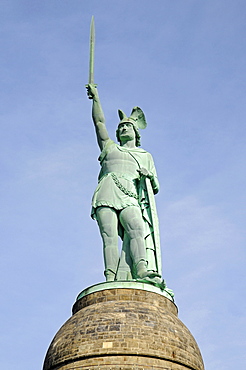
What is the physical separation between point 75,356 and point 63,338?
2.22 feet

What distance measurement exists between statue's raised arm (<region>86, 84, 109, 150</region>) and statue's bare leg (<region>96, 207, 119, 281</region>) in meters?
2.21

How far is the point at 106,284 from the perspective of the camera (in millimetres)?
13484

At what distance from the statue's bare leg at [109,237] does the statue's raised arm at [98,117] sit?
87.1 inches

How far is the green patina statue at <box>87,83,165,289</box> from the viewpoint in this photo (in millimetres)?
14430

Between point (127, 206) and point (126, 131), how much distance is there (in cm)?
254

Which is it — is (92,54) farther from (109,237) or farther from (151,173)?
(109,237)

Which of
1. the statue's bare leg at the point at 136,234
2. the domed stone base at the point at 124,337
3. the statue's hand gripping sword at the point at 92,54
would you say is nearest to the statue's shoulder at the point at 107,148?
the statue's hand gripping sword at the point at 92,54

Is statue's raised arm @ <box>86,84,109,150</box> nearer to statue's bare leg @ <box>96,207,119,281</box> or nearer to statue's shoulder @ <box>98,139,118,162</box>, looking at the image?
statue's shoulder @ <box>98,139,118,162</box>

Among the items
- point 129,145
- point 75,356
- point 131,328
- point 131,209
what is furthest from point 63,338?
point 129,145

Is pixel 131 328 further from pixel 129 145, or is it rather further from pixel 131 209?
pixel 129 145

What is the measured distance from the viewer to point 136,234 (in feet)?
48.1

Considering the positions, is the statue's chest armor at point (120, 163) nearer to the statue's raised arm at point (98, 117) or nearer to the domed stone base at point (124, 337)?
the statue's raised arm at point (98, 117)

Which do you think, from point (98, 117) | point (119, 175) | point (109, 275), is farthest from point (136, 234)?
point (98, 117)

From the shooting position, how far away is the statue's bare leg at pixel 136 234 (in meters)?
14.2
